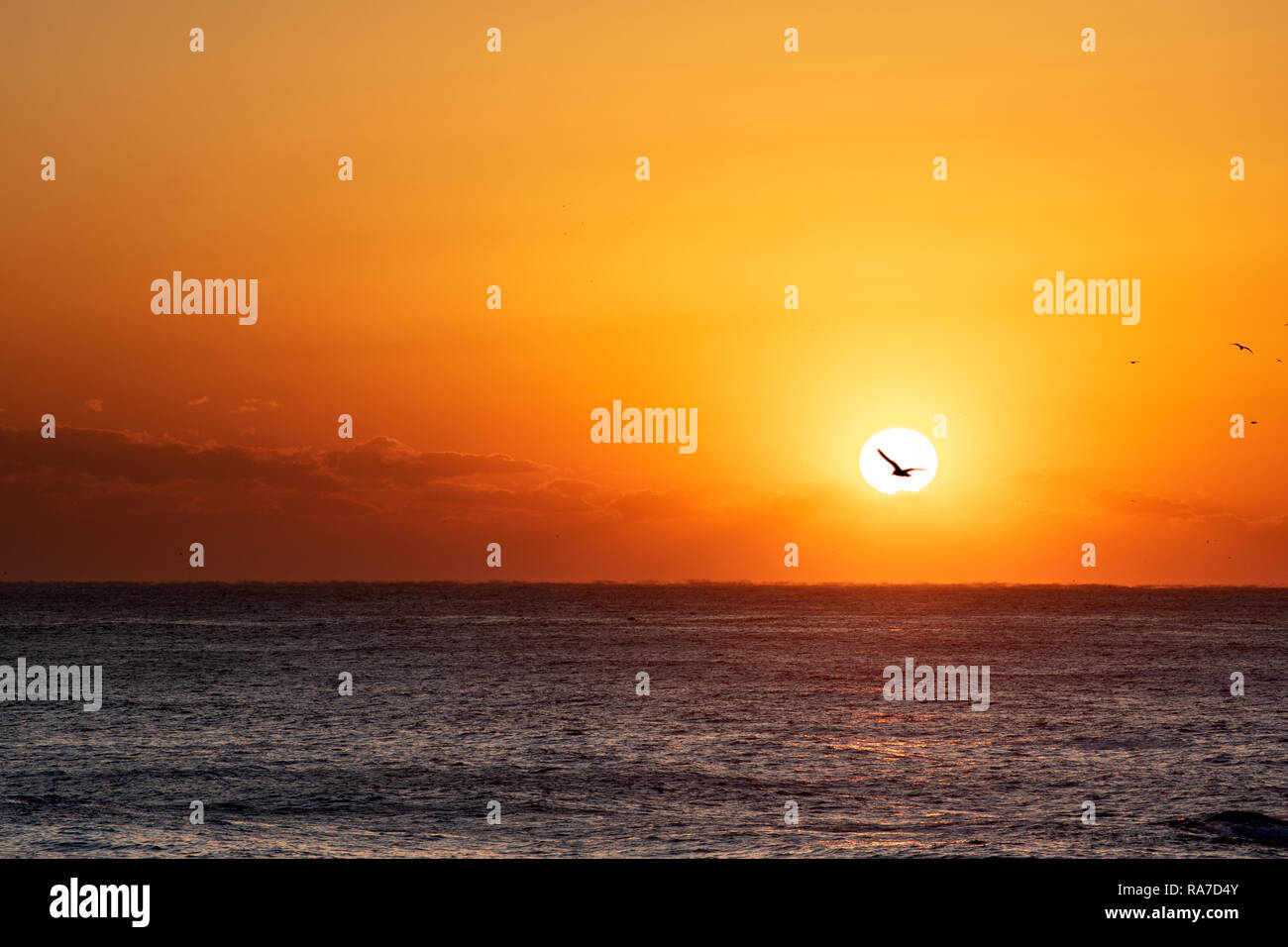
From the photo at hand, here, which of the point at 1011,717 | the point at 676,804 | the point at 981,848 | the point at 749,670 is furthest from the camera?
the point at 749,670

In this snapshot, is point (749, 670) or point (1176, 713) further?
point (749, 670)

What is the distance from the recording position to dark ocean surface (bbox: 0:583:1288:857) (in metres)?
33.9

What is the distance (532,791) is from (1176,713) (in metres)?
42.2

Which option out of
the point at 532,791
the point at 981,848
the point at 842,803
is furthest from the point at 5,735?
the point at 981,848

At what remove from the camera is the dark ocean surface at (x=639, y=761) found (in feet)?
111

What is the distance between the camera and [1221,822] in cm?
3597

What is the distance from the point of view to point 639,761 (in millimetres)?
49062

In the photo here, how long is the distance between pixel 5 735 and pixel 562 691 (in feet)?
112
